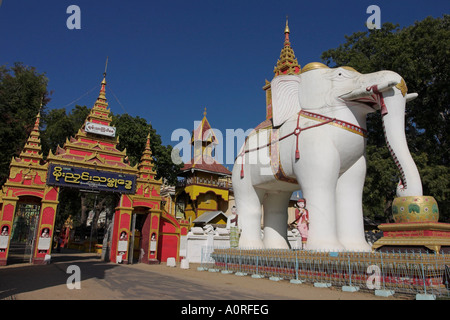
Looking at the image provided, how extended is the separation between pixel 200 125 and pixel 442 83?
22648mm

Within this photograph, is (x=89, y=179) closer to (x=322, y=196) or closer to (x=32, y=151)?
(x=32, y=151)

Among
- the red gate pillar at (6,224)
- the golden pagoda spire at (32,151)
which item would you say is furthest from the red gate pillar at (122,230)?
the red gate pillar at (6,224)

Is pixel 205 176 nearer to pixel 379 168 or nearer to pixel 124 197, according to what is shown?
pixel 124 197

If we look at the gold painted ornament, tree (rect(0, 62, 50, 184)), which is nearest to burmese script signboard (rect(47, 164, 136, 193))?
tree (rect(0, 62, 50, 184))

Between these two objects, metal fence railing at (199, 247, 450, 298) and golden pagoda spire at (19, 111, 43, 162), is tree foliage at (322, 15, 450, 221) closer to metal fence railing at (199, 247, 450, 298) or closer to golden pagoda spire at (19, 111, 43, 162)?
metal fence railing at (199, 247, 450, 298)

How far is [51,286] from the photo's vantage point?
24.5 feet

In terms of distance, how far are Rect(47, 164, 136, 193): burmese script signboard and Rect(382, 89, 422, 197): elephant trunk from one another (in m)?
12.0

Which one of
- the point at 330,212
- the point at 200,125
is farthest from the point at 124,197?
the point at 200,125

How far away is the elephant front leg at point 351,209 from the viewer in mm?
8383

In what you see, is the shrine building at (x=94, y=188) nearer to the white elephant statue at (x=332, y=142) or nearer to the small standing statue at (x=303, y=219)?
the white elephant statue at (x=332, y=142)

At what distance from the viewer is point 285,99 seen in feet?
32.9

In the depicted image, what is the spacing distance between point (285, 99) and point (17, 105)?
20.1 meters

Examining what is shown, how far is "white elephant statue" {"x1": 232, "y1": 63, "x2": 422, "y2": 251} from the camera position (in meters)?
7.88

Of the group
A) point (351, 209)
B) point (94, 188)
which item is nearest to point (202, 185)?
point (94, 188)
